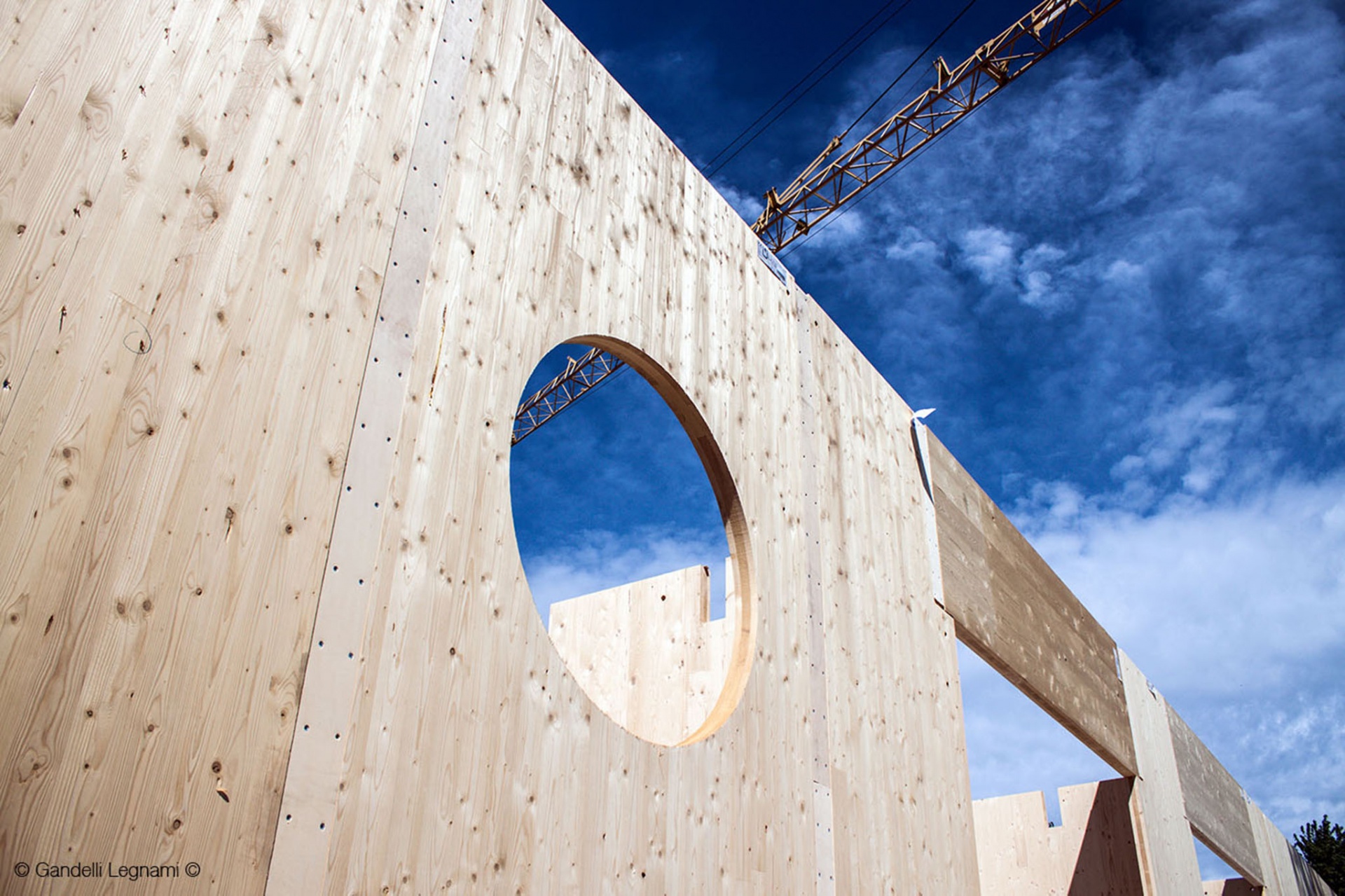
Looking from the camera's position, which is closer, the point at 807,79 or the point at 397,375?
the point at 397,375

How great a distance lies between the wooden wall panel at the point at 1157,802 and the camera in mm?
8805

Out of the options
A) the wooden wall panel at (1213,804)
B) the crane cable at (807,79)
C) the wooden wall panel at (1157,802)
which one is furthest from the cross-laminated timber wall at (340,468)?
the crane cable at (807,79)

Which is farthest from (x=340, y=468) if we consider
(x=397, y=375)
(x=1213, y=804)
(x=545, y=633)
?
(x=1213, y=804)

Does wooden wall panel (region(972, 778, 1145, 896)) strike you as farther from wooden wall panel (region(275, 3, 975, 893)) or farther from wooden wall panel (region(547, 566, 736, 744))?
wooden wall panel (region(275, 3, 975, 893))

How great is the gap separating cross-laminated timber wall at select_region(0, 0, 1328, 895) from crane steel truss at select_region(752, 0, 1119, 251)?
61.5ft

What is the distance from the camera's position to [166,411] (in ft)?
7.66

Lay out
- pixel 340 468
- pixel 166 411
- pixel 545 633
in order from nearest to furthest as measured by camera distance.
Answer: pixel 166 411
pixel 340 468
pixel 545 633

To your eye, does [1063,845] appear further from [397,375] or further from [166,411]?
[166,411]

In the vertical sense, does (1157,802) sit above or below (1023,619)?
below

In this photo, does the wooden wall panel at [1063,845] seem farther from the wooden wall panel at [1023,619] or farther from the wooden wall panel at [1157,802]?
the wooden wall panel at [1023,619]

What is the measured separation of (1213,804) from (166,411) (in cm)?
1296

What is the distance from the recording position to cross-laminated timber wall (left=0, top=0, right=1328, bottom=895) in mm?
2111

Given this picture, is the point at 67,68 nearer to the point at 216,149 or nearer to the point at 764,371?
the point at 216,149

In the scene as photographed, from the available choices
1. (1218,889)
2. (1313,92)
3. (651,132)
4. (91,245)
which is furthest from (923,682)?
(1313,92)
